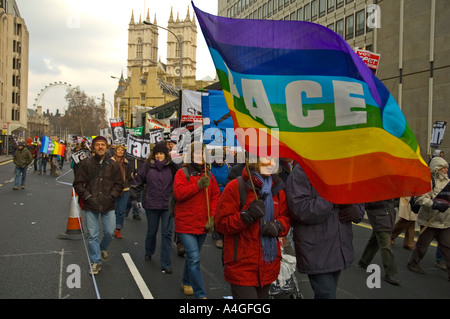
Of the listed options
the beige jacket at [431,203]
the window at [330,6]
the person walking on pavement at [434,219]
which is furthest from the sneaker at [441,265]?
the window at [330,6]

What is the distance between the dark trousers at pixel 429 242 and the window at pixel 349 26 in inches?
1072

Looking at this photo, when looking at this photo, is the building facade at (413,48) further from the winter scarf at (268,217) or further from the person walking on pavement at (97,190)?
Answer: the winter scarf at (268,217)

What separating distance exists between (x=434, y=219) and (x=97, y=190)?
512 centimetres

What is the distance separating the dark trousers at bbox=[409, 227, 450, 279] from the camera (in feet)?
19.5

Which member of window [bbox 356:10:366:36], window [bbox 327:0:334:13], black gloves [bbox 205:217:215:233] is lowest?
black gloves [bbox 205:217:215:233]

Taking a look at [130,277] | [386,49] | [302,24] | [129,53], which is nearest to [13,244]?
[130,277]

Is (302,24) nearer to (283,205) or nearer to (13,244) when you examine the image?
(283,205)

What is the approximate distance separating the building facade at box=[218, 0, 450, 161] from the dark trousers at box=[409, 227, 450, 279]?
57.2 feet

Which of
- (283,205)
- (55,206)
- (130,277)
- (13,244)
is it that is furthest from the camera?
(55,206)

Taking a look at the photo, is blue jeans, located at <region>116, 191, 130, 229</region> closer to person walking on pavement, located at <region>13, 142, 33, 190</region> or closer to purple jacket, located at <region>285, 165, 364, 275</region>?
purple jacket, located at <region>285, 165, 364, 275</region>

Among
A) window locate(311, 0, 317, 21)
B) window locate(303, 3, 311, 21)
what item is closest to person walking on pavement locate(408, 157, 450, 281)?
window locate(311, 0, 317, 21)

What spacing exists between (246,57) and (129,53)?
16880 centimetres

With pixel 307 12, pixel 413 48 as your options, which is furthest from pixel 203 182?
pixel 307 12
